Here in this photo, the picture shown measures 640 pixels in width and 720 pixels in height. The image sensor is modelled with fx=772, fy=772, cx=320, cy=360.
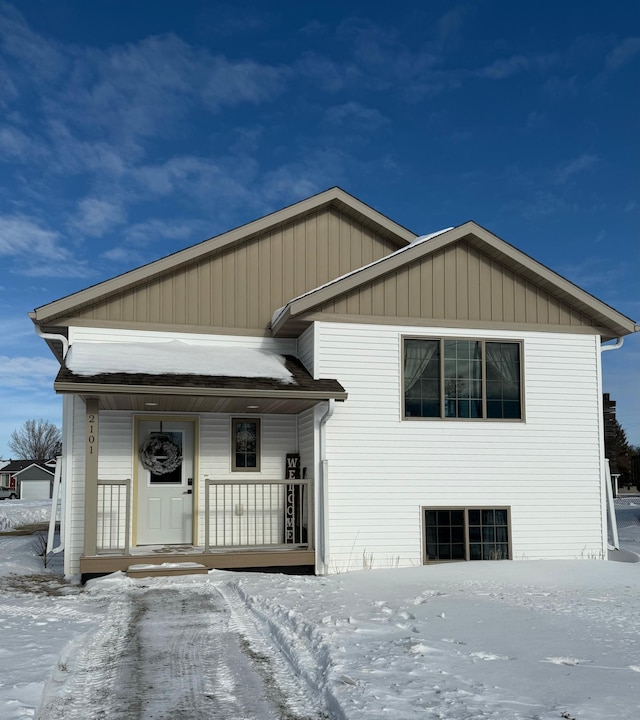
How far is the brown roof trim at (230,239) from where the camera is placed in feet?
38.9

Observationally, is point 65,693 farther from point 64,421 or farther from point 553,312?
point 553,312

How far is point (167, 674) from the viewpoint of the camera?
584 cm

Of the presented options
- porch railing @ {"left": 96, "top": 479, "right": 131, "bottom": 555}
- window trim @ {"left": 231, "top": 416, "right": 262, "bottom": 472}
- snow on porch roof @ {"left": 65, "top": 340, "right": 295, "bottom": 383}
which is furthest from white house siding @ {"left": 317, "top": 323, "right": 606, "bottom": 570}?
porch railing @ {"left": 96, "top": 479, "right": 131, "bottom": 555}

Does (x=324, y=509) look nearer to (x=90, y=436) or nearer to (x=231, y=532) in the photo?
(x=231, y=532)

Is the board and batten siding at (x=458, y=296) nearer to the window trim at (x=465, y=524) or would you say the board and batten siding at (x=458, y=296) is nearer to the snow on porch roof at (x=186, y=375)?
the snow on porch roof at (x=186, y=375)

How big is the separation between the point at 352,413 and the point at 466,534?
8.72 ft

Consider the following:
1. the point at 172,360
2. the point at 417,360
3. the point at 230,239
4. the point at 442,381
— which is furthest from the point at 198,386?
the point at 442,381

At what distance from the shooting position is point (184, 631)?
726 cm

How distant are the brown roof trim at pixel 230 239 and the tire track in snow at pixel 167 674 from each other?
529 cm

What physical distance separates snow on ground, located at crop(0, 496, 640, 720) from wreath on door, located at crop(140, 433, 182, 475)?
2253 millimetres

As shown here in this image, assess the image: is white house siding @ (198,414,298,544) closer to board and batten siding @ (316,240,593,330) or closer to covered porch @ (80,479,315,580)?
covered porch @ (80,479,315,580)

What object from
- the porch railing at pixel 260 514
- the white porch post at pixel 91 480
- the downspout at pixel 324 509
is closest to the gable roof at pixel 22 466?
the porch railing at pixel 260 514

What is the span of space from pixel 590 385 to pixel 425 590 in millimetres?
5322

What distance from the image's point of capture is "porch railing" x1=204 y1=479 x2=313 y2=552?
473 inches
